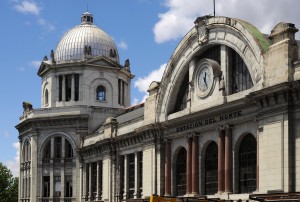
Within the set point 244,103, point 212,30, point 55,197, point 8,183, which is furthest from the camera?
point 8,183

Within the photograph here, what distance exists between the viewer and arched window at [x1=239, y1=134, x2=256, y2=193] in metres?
43.8

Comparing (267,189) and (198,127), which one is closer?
(267,189)

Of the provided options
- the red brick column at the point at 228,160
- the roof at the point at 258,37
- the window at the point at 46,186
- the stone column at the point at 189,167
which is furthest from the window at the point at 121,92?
the roof at the point at 258,37

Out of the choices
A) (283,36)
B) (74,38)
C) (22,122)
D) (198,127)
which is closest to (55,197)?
(22,122)

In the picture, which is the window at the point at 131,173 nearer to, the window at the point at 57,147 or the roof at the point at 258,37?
the window at the point at 57,147

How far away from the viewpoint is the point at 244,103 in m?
43.3

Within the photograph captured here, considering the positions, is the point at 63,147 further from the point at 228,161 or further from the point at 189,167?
the point at 228,161

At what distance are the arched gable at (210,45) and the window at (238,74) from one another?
102cm

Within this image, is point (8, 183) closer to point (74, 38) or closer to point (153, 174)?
point (74, 38)

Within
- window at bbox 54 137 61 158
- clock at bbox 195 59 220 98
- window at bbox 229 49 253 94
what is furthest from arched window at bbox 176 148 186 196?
window at bbox 54 137 61 158

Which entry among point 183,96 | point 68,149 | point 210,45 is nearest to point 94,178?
point 68,149

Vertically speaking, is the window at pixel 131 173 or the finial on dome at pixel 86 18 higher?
the finial on dome at pixel 86 18

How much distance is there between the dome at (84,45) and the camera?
3078 inches

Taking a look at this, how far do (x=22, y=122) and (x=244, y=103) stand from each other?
4219 centimetres
